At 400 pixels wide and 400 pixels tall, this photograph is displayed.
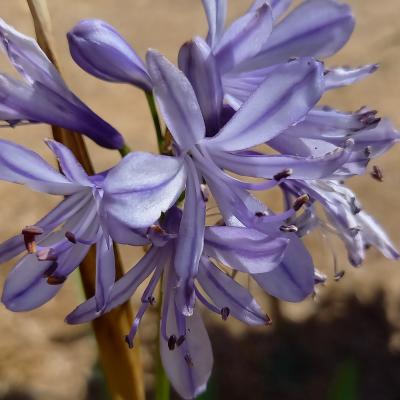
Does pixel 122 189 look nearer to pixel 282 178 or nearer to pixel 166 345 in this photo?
pixel 282 178

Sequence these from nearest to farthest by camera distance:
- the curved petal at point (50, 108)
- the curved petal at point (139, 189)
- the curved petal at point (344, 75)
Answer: the curved petal at point (139, 189), the curved petal at point (50, 108), the curved petal at point (344, 75)

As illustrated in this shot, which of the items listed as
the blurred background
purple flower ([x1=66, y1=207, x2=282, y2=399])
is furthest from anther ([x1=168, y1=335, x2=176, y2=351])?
the blurred background

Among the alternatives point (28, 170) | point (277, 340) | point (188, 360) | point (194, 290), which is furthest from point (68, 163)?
point (277, 340)

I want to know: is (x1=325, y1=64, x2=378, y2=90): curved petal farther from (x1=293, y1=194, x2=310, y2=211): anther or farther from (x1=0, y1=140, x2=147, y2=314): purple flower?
(x1=0, y1=140, x2=147, y2=314): purple flower

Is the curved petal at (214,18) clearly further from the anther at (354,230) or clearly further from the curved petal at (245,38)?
the anther at (354,230)

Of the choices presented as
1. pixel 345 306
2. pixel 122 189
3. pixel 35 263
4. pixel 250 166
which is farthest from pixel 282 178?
pixel 345 306

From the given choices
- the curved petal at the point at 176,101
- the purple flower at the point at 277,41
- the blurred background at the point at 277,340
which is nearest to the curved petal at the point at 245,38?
the purple flower at the point at 277,41
